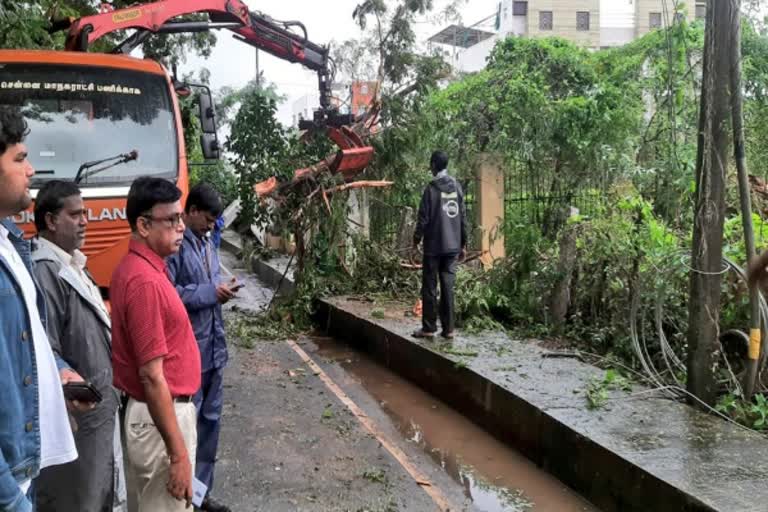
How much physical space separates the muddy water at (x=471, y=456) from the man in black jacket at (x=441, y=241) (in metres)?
0.76

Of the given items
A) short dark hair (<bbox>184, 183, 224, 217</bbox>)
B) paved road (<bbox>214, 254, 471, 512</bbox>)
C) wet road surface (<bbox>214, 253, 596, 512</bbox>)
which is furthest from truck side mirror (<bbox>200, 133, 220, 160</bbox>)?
short dark hair (<bbox>184, 183, 224, 217</bbox>)

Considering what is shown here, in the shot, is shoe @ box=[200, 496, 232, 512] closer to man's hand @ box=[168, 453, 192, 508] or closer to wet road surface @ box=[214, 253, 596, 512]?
wet road surface @ box=[214, 253, 596, 512]

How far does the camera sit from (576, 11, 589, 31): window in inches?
1693

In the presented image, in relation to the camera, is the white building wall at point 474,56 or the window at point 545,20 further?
the white building wall at point 474,56

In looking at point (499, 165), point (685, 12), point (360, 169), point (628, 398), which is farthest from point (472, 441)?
point (499, 165)

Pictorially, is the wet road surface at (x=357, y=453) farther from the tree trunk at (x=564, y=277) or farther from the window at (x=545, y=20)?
the window at (x=545, y=20)

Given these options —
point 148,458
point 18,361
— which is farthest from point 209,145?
point 18,361

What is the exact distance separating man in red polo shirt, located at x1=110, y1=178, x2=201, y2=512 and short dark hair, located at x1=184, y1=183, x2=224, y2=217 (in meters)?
1.00

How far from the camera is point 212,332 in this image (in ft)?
12.2

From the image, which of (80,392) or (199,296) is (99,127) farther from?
(80,392)

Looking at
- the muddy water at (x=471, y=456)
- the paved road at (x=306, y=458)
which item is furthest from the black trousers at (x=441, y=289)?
the paved road at (x=306, y=458)

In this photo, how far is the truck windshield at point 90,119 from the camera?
19.9ft

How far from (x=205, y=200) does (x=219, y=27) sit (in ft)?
20.4

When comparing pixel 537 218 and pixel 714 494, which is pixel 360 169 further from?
pixel 714 494
